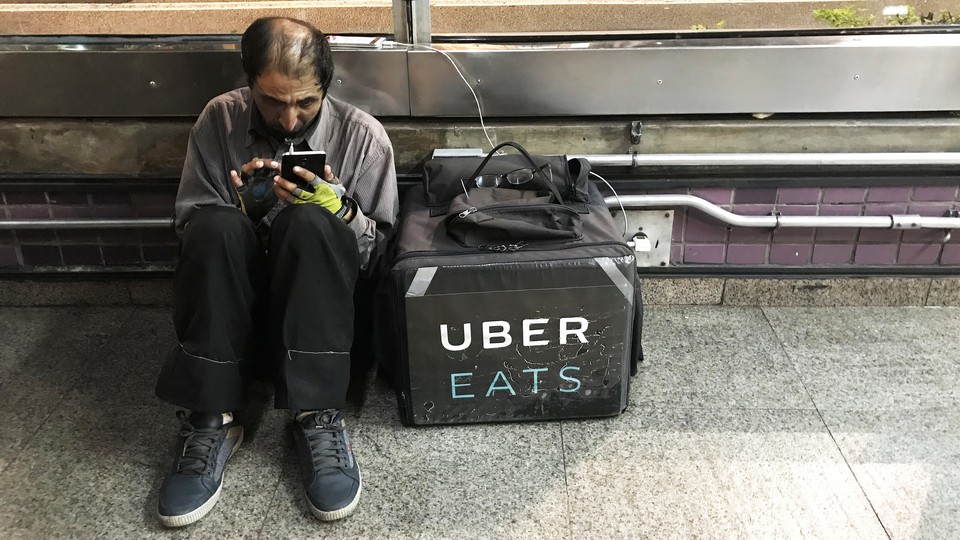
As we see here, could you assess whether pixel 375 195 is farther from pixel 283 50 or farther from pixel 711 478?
pixel 711 478

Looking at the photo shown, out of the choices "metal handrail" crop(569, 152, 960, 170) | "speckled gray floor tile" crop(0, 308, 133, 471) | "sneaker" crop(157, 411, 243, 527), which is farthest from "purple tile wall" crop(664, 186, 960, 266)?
"speckled gray floor tile" crop(0, 308, 133, 471)

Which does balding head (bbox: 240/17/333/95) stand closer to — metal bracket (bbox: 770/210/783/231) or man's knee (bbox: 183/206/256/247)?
man's knee (bbox: 183/206/256/247)

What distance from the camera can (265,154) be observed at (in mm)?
1904

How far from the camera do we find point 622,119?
2.28 meters

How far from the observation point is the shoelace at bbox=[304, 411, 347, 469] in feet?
5.86

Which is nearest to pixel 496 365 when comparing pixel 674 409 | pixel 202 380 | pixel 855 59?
pixel 674 409

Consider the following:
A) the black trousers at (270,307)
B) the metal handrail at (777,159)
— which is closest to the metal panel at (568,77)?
the metal handrail at (777,159)

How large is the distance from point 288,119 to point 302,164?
12 cm

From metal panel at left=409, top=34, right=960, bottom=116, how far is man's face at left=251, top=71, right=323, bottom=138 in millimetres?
476

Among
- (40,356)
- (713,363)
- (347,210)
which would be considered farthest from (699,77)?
(40,356)

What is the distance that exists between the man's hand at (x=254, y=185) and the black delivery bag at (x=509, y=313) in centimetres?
34

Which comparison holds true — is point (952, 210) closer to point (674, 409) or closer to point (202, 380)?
point (674, 409)

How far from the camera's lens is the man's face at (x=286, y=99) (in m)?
1.70

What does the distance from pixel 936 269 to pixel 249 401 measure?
2194mm
